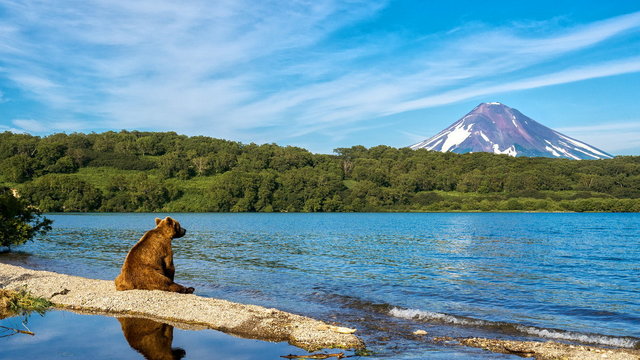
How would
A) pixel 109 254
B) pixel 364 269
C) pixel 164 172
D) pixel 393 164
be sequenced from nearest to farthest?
1. pixel 364 269
2. pixel 109 254
3. pixel 164 172
4. pixel 393 164

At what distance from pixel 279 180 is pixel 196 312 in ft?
483

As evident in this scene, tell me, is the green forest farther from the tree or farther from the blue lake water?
the tree

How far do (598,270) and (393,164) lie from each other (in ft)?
514

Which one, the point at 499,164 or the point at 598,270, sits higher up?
the point at 499,164

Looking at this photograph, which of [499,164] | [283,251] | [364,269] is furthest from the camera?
[499,164]

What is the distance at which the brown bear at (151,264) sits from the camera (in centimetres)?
1370

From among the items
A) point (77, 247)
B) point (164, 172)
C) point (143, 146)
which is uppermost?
point (143, 146)

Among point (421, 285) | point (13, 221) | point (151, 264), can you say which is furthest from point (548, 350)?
point (13, 221)

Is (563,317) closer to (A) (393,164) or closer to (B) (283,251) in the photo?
(B) (283,251)

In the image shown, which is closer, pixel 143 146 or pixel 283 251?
pixel 283 251

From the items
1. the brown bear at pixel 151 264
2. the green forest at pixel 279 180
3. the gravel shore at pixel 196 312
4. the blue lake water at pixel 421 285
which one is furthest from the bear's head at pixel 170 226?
the green forest at pixel 279 180

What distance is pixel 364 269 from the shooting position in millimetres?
24562

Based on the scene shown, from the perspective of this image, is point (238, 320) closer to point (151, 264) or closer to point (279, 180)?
point (151, 264)

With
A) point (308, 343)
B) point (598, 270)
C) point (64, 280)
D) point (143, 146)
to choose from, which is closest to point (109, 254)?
point (64, 280)
